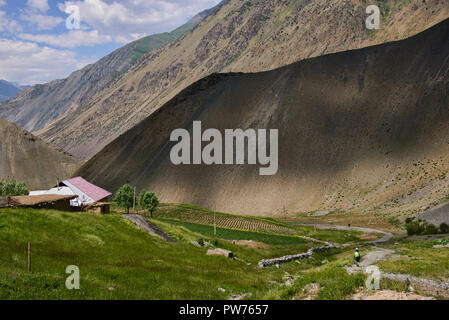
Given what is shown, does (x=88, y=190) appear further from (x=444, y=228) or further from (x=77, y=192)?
(x=444, y=228)

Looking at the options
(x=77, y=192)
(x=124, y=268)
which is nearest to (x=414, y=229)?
(x=77, y=192)

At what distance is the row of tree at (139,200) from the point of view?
76.2 metres

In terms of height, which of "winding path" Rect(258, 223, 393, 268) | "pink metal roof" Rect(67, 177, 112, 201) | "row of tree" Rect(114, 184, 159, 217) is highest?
"pink metal roof" Rect(67, 177, 112, 201)

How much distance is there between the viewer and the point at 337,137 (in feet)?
355

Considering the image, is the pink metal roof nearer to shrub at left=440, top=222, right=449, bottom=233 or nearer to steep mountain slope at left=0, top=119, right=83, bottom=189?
shrub at left=440, top=222, right=449, bottom=233

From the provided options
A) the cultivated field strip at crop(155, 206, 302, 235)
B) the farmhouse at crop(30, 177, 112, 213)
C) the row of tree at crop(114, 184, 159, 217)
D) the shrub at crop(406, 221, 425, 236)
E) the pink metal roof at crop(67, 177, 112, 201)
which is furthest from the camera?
the row of tree at crop(114, 184, 159, 217)

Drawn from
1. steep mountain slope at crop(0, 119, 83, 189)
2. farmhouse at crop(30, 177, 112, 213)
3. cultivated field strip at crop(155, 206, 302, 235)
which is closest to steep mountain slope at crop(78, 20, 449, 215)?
cultivated field strip at crop(155, 206, 302, 235)

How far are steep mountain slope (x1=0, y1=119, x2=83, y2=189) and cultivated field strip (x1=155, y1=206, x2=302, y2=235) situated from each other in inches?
3596

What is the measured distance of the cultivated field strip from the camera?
6881 centimetres

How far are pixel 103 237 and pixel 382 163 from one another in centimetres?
8363

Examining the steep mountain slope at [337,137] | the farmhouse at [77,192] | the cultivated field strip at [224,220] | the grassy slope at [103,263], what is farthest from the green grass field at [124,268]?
the steep mountain slope at [337,137]
